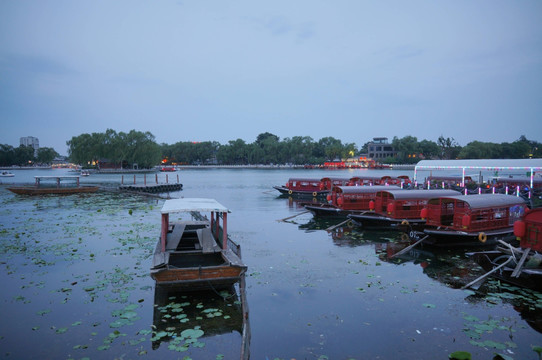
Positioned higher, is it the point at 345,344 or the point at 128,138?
the point at 128,138

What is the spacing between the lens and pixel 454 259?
1656 centimetres

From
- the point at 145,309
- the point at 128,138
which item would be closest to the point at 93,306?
the point at 145,309

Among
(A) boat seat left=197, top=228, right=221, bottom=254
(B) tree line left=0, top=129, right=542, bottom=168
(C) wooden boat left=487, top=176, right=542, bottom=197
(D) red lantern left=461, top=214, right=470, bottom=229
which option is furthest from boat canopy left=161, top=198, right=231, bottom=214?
(B) tree line left=0, top=129, right=542, bottom=168

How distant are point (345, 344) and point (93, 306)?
24.9ft

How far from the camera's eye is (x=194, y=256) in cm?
1373

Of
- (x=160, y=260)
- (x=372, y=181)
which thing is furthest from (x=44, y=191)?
(x=160, y=260)

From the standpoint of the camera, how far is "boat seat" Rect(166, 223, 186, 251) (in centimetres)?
1374

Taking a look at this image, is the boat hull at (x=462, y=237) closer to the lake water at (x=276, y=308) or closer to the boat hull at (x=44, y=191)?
the lake water at (x=276, y=308)

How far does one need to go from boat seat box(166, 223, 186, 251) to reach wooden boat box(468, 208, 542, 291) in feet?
36.8

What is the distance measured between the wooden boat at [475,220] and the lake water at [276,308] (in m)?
1.00

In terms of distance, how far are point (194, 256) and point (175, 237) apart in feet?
5.39

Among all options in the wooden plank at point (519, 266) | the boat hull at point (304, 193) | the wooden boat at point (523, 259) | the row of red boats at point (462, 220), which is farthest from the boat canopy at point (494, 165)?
the wooden plank at point (519, 266)

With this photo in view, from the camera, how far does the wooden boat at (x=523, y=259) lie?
11836 mm

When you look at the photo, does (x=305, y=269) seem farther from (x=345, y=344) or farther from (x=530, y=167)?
(x=530, y=167)
